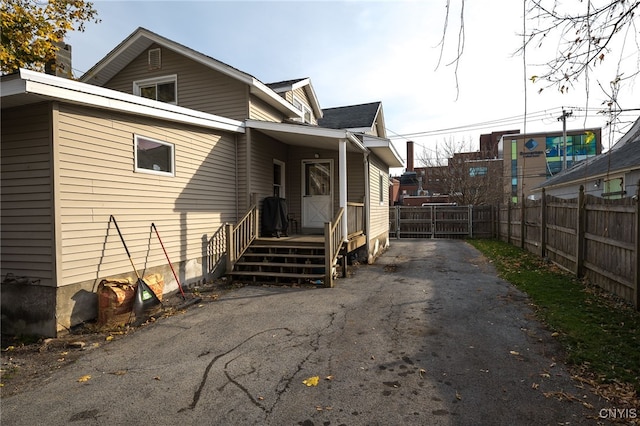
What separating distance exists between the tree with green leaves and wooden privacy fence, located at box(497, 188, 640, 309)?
14.2 m

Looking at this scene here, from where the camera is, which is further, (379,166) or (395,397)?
(379,166)

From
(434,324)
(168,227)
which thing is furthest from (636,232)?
(168,227)

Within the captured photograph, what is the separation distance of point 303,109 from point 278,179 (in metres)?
4.13

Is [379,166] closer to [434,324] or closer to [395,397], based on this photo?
[434,324]

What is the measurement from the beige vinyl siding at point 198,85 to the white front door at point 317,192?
2956 mm

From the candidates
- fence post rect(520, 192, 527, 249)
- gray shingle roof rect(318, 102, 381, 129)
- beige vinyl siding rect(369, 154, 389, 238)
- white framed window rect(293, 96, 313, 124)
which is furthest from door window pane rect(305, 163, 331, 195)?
fence post rect(520, 192, 527, 249)

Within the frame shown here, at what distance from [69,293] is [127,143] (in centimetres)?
268

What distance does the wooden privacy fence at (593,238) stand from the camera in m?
5.70

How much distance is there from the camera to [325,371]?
385cm

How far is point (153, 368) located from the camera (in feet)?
13.3

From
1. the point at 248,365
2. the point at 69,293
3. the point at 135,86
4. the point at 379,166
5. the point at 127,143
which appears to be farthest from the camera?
the point at 379,166

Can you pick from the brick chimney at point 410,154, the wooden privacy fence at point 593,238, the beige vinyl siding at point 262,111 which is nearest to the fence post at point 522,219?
the wooden privacy fence at point 593,238

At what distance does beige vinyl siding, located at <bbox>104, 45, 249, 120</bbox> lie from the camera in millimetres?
9719

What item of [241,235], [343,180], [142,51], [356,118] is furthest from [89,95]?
[356,118]
